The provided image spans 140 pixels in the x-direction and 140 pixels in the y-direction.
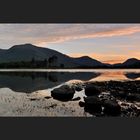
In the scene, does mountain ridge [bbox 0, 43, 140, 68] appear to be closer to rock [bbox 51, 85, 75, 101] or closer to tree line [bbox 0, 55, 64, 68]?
tree line [bbox 0, 55, 64, 68]

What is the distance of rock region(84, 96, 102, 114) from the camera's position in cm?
832

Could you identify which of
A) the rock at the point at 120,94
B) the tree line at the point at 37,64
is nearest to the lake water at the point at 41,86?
the tree line at the point at 37,64

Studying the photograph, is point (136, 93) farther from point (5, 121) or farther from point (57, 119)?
point (5, 121)

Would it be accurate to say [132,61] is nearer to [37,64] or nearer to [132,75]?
[132,75]

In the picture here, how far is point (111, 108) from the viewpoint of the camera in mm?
8195

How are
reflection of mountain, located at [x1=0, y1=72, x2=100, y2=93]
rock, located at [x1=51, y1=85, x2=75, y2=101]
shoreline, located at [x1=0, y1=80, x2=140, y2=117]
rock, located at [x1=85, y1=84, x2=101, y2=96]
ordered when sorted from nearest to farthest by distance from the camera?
shoreline, located at [x1=0, y1=80, x2=140, y2=117], reflection of mountain, located at [x1=0, y1=72, x2=100, y2=93], rock, located at [x1=51, y1=85, x2=75, y2=101], rock, located at [x1=85, y1=84, x2=101, y2=96]

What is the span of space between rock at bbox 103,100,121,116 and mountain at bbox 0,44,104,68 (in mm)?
943

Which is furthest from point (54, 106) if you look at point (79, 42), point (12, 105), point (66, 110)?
point (79, 42)

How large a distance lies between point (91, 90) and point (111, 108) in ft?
2.15

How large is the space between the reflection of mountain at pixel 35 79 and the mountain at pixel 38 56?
25 cm

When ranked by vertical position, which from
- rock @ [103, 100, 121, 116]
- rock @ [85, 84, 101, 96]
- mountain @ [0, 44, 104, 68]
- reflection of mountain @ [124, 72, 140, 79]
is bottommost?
rock @ [103, 100, 121, 116]

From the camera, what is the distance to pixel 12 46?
8273 millimetres

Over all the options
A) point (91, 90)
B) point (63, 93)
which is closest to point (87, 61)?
point (91, 90)

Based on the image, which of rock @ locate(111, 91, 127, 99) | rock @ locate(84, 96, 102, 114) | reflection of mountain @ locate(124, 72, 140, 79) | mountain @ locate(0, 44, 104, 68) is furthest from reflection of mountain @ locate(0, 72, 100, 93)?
rock @ locate(111, 91, 127, 99)
